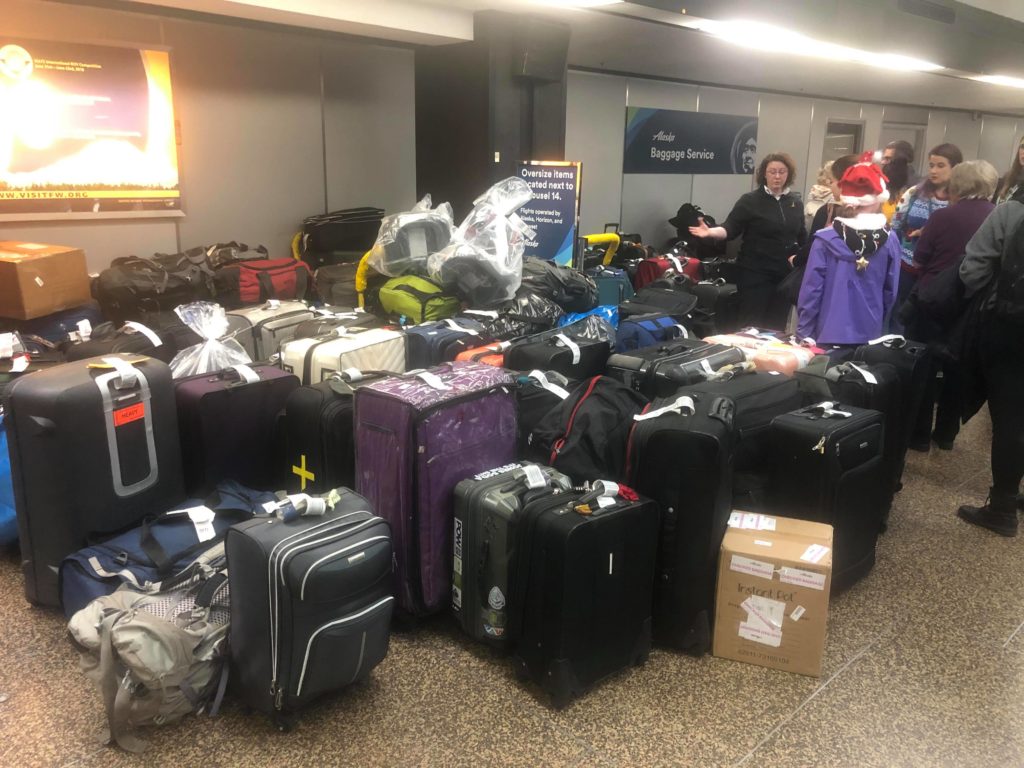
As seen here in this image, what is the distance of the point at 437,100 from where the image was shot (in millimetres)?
Answer: 5531

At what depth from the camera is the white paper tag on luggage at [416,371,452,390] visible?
7.63 ft

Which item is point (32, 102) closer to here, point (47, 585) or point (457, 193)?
point (457, 193)

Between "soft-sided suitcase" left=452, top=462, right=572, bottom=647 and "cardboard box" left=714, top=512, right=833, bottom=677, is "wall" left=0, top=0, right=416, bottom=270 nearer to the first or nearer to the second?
"soft-sided suitcase" left=452, top=462, right=572, bottom=647

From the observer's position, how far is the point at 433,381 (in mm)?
2355

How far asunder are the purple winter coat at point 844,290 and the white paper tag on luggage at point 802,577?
1.61 m

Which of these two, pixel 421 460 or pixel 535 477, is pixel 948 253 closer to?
pixel 535 477

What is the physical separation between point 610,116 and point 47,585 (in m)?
6.55

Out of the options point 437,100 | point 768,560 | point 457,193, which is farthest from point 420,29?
point 768,560

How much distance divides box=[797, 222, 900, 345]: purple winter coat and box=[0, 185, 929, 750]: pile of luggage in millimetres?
344

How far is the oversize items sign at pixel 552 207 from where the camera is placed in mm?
5062

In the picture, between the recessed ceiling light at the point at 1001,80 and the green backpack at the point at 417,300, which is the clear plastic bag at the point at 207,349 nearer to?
the green backpack at the point at 417,300

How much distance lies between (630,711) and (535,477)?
68 cm

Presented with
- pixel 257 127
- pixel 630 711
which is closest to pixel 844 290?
pixel 630 711

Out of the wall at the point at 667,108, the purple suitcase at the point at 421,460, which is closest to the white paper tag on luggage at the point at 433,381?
the purple suitcase at the point at 421,460
